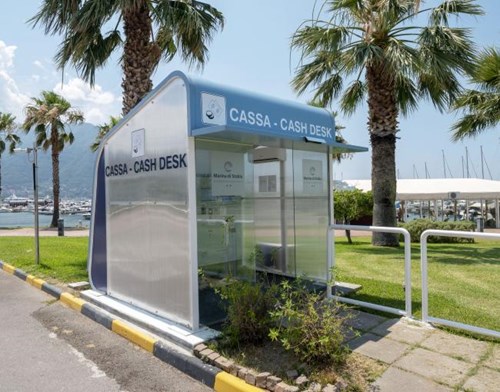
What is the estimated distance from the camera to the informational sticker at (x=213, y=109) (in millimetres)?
4907

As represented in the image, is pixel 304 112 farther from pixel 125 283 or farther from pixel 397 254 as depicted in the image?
pixel 397 254

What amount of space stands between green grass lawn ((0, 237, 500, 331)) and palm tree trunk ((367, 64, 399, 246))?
111 centimetres

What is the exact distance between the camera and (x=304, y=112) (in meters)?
6.20

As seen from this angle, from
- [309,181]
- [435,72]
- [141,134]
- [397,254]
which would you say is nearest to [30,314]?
[141,134]

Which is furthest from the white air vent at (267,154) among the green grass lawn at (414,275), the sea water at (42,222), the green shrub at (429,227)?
the sea water at (42,222)

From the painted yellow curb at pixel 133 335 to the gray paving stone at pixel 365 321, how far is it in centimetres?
243

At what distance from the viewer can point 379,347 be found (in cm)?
423

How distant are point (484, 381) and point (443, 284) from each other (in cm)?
386

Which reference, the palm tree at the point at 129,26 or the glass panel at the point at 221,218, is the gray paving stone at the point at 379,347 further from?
the palm tree at the point at 129,26

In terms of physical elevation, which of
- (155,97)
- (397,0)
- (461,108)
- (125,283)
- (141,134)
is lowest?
(125,283)

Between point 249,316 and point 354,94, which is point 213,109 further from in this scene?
point 354,94

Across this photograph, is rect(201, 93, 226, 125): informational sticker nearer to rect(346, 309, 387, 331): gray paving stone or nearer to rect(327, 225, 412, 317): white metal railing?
rect(327, 225, 412, 317): white metal railing

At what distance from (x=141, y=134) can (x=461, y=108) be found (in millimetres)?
12667

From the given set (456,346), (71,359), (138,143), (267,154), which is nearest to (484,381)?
(456,346)
